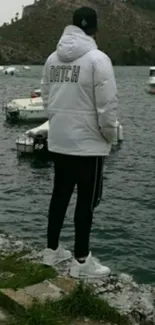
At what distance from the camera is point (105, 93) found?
527 centimetres

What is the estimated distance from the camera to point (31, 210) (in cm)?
1667

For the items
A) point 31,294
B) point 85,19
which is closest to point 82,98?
point 85,19

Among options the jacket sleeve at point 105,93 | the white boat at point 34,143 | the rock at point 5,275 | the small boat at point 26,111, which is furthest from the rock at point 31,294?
the small boat at point 26,111

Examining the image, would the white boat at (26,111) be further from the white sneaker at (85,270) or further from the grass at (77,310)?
the grass at (77,310)

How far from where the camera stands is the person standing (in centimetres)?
534

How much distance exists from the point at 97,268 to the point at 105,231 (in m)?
8.43

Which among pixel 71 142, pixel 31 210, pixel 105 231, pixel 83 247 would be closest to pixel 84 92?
pixel 71 142

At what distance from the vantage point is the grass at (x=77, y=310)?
470 cm

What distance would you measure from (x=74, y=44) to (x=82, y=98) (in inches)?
20.4

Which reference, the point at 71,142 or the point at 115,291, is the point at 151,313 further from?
the point at 71,142

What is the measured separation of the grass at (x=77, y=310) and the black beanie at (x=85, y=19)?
244 centimetres

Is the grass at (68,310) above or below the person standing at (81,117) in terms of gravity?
below

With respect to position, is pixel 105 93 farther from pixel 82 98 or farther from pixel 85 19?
pixel 85 19

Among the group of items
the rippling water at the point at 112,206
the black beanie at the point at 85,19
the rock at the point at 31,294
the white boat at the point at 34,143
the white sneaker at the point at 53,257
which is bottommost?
the white boat at the point at 34,143
